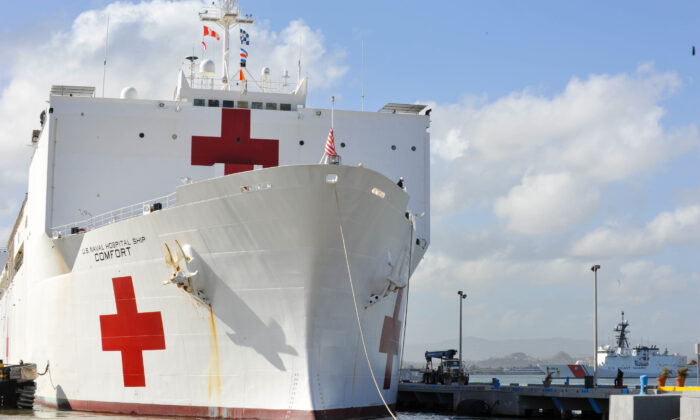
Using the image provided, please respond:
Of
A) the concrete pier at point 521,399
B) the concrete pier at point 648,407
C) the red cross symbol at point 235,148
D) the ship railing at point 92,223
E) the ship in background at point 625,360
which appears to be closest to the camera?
the concrete pier at point 648,407

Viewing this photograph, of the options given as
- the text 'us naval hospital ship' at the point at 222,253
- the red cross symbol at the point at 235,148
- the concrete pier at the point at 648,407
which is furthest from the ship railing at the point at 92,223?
A: the concrete pier at the point at 648,407

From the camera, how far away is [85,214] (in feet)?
47.9

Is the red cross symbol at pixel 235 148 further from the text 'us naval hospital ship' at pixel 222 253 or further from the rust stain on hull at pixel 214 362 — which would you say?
the rust stain on hull at pixel 214 362

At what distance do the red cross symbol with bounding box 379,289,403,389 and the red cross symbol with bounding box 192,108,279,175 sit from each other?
380 centimetres

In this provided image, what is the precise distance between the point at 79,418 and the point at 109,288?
2108 millimetres

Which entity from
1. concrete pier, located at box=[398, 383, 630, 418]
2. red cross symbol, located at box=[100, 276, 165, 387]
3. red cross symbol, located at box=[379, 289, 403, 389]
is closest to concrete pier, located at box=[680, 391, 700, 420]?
red cross symbol, located at box=[379, 289, 403, 389]

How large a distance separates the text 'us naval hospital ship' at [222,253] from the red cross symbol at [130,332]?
0.03 m

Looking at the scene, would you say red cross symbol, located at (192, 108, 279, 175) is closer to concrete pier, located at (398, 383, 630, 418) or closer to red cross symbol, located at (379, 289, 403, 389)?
red cross symbol, located at (379, 289, 403, 389)

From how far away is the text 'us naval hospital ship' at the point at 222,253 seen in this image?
36.2ft

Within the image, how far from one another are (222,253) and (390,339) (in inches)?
139

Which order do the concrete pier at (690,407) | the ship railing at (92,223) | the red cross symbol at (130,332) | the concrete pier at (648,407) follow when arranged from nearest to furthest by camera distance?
the concrete pier at (690,407), the concrete pier at (648,407), the red cross symbol at (130,332), the ship railing at (92,223)

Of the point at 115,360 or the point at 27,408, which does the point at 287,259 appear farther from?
the point at 27,408

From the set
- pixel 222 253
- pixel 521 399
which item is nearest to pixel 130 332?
pixel 222 253

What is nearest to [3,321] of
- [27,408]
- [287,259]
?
[27,408]
